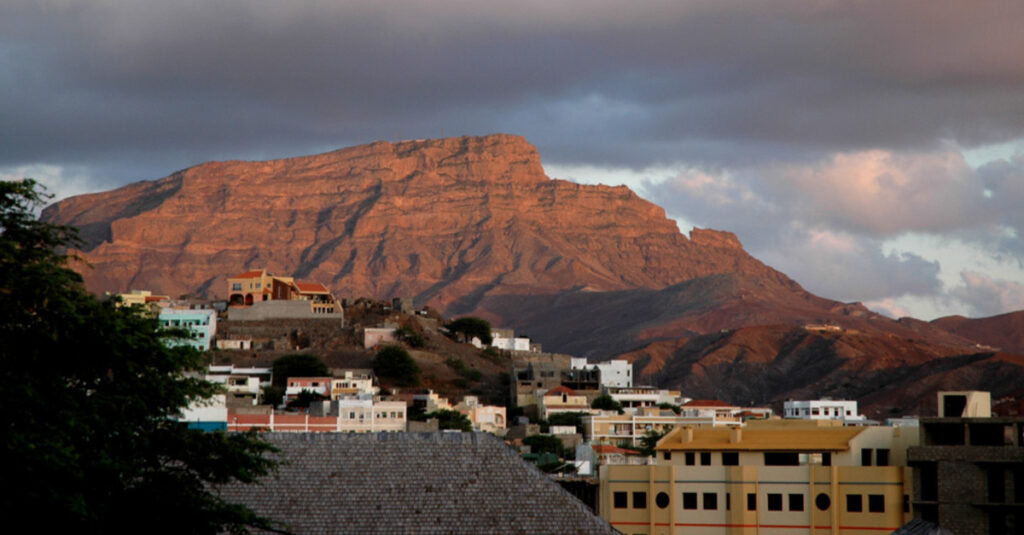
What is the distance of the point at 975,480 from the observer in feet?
166

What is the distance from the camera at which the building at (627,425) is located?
4656 inches

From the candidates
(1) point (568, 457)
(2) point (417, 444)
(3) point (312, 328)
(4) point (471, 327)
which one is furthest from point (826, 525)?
(4) point (471, 327)

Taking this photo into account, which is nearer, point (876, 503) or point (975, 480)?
point (975, 480)

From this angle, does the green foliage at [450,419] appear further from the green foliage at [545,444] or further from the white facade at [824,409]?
the white facade at [824,409]

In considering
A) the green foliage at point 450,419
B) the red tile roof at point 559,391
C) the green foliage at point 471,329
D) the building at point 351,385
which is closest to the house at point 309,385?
the building at point 351,385

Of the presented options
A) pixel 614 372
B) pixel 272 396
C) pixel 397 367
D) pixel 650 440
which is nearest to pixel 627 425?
pixel 650 440

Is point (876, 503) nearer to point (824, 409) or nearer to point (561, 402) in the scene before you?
point (561, 402)

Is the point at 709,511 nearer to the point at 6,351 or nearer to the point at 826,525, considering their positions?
the point at 826,525

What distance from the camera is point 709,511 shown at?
53.4 m

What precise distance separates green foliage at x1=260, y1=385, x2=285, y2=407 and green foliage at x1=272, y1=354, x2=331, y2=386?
7.45m

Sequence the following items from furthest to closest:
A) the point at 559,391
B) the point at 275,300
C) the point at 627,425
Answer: the point at 275,300, the point at 559,391, the point at 627,425

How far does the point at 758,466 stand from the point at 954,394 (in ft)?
27.6

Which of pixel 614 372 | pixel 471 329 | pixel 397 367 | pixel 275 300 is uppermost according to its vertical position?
pixel 275 300

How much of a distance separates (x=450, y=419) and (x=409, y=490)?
81214 mm
